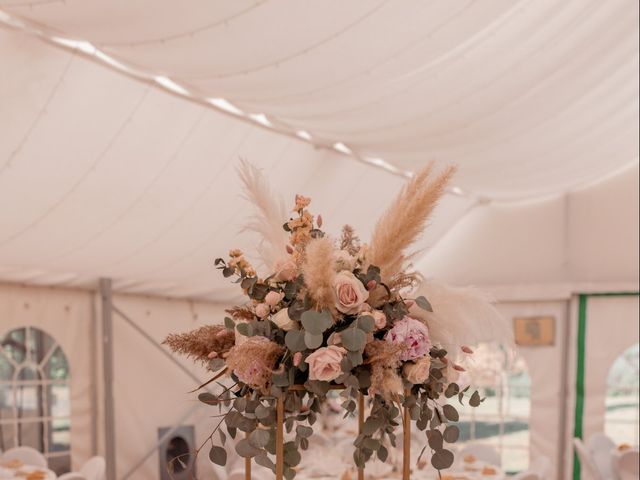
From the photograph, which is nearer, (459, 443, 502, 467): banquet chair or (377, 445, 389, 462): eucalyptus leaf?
(377, 445, 389, 462): eucalyptus leaf

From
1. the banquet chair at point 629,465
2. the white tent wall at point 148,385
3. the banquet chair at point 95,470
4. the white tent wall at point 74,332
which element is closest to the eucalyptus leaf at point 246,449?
the banquet chair at point 95,470

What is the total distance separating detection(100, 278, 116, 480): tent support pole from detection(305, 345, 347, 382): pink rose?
5.64 meters

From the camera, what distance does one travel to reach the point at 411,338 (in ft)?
5.93

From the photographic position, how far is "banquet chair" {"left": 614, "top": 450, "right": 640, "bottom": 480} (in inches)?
263

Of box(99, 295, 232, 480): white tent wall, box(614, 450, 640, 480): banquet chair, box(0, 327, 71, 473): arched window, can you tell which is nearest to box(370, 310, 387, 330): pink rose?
box(614, 450, 640, 480): banquet chair

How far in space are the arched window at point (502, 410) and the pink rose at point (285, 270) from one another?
7424 mm

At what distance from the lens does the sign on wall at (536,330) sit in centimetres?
890

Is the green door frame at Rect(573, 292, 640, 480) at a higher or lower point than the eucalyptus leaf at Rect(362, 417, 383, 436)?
lower

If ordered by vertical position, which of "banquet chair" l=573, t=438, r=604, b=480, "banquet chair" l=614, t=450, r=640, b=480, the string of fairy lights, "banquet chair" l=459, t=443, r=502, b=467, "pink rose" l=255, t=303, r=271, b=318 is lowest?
"banquet chair" l=459, t=443, r=502, b=467

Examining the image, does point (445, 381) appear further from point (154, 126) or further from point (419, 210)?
point (154, 126)

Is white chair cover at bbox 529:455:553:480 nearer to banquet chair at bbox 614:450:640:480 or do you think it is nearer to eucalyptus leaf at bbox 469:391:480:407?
banquet chair at bbox 614:450:640:480

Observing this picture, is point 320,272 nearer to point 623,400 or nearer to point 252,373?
point 252,373

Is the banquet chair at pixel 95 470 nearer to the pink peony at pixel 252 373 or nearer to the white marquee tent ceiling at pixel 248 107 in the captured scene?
the white marquee tent ceiling at pixel 248 107

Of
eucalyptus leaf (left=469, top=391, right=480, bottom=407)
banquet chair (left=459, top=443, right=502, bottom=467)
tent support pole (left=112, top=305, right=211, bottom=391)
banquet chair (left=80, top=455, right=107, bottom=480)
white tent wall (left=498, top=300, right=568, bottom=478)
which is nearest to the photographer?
eucalyptus leaf (left=469, top=391, right=480, bottom=407)
